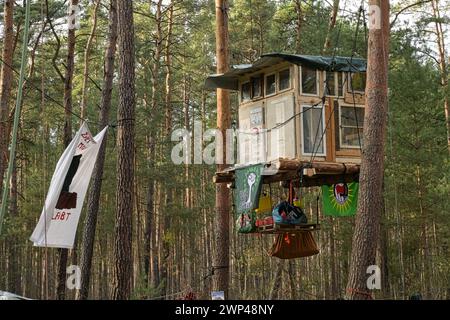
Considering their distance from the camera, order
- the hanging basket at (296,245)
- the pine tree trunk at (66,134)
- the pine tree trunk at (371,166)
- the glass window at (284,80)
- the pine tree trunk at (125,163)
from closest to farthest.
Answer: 1. the pine tree trunk at (371,166)
2. the pine tree trunk at (125,163)
3. the glass window at (284,80)
4. the hanging basket at (296,245)
5. the pine tree trunk at (66,134)

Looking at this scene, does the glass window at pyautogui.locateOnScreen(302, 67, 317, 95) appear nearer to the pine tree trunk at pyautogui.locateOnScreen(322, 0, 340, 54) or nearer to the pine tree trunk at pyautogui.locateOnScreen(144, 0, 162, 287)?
the pine tree trunk at pyautogui.locateOnScreen(322, 0, 340, 54)

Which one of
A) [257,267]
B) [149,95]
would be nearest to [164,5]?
[149,95]

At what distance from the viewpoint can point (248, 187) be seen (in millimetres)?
12953

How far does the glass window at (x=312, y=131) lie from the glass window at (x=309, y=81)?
13.9 inches

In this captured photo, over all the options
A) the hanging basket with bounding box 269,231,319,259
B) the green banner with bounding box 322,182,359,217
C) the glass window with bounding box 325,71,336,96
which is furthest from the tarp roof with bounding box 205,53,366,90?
the hanging basket with bounding box 269,231,319,259

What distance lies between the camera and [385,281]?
22.1 metres

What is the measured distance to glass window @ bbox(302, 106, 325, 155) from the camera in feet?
41.6

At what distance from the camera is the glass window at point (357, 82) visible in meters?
13.3

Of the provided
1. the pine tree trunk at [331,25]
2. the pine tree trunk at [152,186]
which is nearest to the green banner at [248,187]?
the pine tree trunk at [331,25]

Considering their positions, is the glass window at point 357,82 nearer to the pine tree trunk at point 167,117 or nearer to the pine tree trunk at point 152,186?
the pine tree trunk at point 152,186

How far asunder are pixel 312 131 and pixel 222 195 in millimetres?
3066

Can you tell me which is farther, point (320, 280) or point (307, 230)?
point (320, 280)
